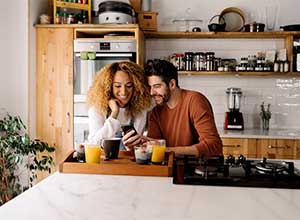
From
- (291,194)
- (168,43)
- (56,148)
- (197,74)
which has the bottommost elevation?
(56,148)

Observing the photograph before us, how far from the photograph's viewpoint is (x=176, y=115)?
2404mm

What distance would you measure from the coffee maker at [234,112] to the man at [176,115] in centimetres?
208

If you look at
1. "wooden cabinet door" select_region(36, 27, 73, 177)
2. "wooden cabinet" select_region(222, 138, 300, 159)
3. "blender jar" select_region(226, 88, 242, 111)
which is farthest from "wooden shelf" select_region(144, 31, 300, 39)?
"wooden cabinet" select_region(222, 138, 300, 159)

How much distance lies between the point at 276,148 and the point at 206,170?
96.2 inches

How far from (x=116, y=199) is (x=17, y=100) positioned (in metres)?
2.88

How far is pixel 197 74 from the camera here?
453cm

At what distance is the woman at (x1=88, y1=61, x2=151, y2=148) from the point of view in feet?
8.00

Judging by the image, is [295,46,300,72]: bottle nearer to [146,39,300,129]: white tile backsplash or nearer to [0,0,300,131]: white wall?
[146,39,300,129]: white tile backsplash

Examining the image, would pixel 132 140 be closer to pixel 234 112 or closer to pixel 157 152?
pixel 157 152

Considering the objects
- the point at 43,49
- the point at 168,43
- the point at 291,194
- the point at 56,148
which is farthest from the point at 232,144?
the point at 291,194

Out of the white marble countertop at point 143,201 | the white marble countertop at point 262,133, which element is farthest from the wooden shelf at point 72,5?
the white marble countertop at point 143,201

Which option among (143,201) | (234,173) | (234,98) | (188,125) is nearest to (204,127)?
(188,125)

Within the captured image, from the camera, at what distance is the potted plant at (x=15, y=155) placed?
356 cm

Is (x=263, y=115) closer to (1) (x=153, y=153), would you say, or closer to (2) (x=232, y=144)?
(2) (x=232, y=144)
